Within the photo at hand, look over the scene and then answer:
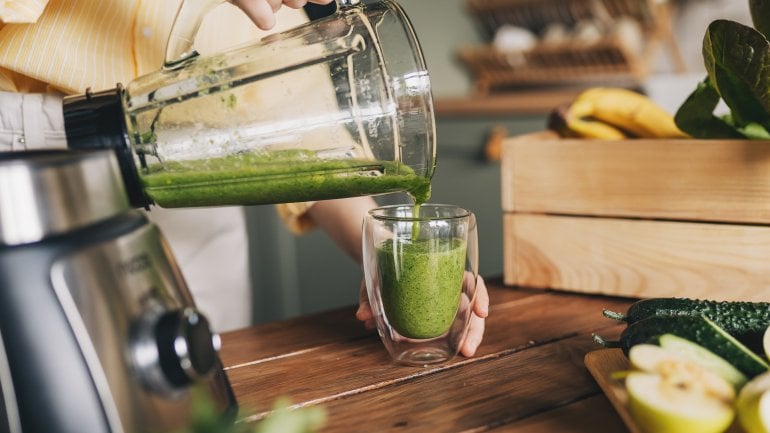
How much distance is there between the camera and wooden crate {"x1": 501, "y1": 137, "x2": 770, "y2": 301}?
94 centimetres

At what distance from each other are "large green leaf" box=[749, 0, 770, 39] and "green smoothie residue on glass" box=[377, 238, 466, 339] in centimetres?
48

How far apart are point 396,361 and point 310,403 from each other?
0.13 meters

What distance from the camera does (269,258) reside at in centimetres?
285

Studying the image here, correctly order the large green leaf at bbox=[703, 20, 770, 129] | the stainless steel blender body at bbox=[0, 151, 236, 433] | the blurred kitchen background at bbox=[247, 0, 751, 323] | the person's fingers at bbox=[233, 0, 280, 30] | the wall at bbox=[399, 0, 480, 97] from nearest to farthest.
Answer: the stainless steel blender body at bbox=[0, 151, 236, 433]
the person's fingers at bbox=[233, 0, 280, 30]
the large green leaf at bbox=[703, 20, 770, 129]
the blurred kitchen background at bbox=[247, 0, 751, 323]
the wall at bbox=[399, 0, 480, 97]

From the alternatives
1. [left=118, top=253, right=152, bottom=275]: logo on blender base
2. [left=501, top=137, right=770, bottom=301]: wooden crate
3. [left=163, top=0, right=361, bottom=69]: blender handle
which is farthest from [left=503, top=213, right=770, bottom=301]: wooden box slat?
[left=118, top=253, right=152, bottom=275]: logo on blender base

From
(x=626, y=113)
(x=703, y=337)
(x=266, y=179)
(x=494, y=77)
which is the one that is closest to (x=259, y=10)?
(x=266, y=179)

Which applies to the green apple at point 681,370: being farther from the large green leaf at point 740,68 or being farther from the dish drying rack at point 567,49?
the dish drying rack at point 567,49

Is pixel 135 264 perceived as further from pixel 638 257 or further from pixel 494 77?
pixel 494 77

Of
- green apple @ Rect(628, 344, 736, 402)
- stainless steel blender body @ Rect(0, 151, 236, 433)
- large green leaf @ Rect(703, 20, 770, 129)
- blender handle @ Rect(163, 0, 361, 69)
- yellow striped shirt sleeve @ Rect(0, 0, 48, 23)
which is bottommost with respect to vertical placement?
green apple @ Rect(628, 344, 736, 402)

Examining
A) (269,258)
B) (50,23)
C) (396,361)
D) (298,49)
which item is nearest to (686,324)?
(396,361)

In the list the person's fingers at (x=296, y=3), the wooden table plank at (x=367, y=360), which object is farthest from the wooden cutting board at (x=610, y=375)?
the person's fingers at (x=296, y=3)

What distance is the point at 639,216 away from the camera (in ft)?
3.33

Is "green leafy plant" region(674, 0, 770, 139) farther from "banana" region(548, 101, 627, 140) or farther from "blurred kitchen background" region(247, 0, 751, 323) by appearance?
"blurred kitchen background" region(247, 0, 751, 323)

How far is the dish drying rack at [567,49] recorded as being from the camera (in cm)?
260
